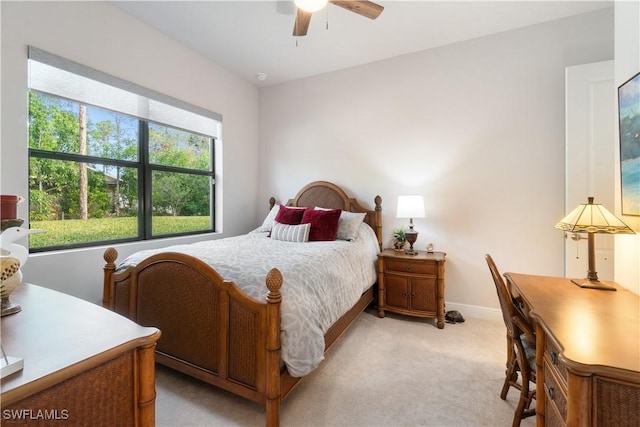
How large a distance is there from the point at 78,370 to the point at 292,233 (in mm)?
2308

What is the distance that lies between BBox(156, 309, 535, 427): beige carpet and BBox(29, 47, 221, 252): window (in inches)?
58.2

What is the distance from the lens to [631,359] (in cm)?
81

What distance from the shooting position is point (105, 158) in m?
2.55

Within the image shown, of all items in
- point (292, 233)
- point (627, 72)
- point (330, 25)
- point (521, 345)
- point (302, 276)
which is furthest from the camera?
point (292, 233)

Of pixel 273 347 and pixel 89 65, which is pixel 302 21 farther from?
pixel 273 347

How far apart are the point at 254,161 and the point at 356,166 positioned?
1590 millimetres

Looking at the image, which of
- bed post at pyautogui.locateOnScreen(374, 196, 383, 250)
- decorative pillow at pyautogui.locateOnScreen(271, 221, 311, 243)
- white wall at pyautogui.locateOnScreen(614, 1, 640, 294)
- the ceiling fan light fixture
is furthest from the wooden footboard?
bed post at pyautogui.locateOnScreen(374, 196, 383, 250)

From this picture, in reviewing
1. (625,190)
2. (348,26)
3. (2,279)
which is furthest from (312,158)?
(2,279)

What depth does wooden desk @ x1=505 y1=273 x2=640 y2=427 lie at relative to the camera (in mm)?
781

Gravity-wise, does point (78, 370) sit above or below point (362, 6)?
below

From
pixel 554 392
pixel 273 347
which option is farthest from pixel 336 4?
pixel 554 392

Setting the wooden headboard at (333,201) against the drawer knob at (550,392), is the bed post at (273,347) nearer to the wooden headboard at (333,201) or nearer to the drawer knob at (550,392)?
the drawer knob at (550,392)

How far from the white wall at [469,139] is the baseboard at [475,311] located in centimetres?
4

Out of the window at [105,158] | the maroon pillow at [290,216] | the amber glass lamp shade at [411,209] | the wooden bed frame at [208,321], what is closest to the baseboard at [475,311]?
the amber glass lamp shade at [411,209]
